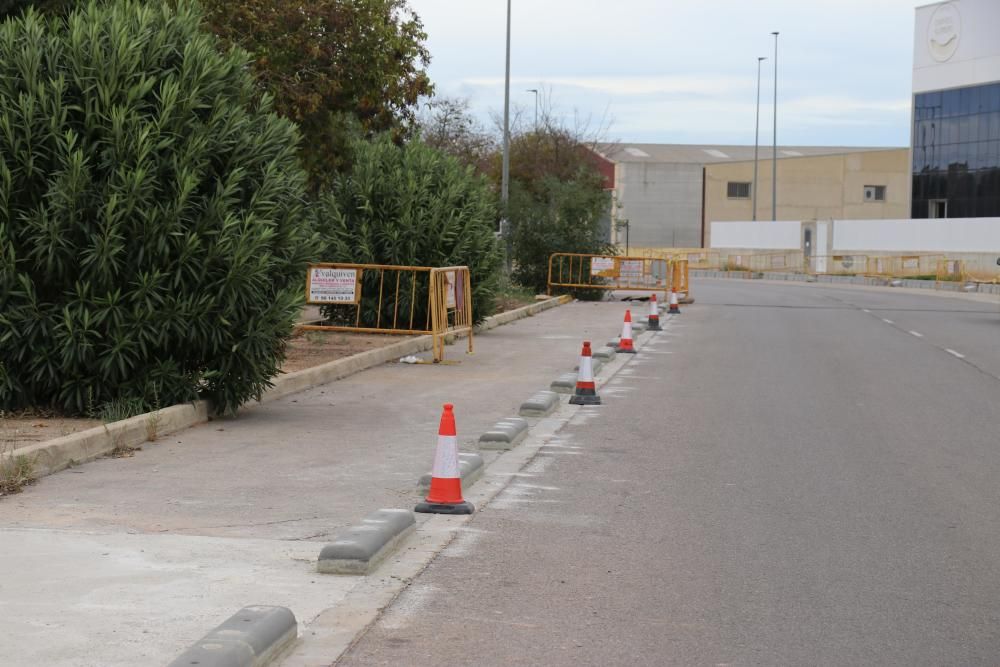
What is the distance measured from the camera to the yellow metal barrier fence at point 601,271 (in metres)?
39.3

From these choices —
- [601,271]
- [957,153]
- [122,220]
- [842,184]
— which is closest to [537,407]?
[122,220]

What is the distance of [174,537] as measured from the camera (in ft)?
25.7

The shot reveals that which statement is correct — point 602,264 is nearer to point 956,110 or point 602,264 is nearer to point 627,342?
point 627,342

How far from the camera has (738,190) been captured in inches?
4136

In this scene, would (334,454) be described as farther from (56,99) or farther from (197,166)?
(56,99)

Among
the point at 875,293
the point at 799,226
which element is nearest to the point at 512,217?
the point at 875,293

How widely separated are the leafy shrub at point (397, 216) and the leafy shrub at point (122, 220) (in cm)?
960

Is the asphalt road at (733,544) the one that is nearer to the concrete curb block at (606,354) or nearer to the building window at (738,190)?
the concrete curb block at (606,354)

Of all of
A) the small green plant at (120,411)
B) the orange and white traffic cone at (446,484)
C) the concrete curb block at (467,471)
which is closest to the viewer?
the orange and white traffic cone at (446,484)

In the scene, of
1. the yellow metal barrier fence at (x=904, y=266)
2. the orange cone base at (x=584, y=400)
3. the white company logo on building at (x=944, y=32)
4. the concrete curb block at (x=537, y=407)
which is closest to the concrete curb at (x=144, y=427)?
the concrete curb block at (x=537, y=407)

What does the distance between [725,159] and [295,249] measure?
342ft

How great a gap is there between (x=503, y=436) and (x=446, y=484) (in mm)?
2832

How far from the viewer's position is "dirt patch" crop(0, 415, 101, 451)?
10805mm

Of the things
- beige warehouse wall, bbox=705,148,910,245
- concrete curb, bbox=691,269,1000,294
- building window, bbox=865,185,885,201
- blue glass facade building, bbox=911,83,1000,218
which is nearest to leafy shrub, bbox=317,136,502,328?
concrete curb, bbox=691,269,1000,294
